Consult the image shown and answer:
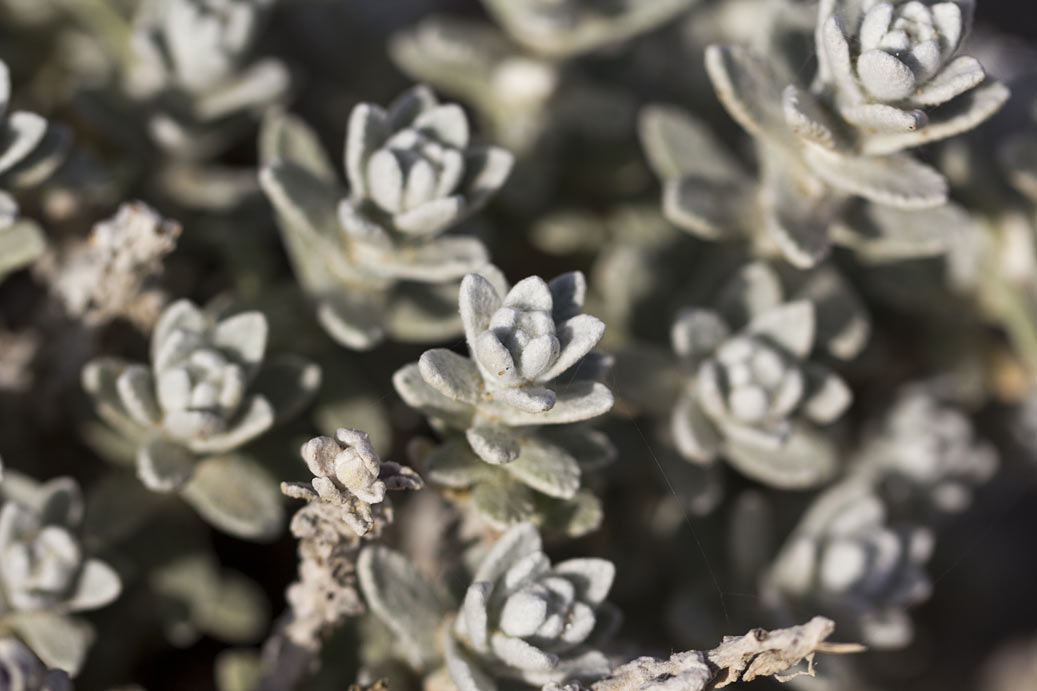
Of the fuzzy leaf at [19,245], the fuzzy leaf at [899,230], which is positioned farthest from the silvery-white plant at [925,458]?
the fuzzy leaf at [19,245]

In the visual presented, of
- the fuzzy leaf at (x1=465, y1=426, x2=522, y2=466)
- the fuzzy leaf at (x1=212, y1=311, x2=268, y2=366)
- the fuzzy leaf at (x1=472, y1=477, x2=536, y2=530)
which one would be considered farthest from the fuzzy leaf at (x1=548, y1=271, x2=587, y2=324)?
the fuzzy leaf at (x1=212, y1=311, x2=268, y2=366)

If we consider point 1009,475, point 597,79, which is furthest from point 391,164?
point 1009,475

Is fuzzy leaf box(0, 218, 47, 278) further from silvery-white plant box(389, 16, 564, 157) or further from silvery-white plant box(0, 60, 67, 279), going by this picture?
silvery-white plant box(389, 16, 564, 157)

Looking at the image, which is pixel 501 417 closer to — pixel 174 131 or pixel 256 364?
pixel 256 364

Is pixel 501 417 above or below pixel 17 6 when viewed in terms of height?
below

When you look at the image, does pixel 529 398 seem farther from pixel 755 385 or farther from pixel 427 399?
pixel 755 385
